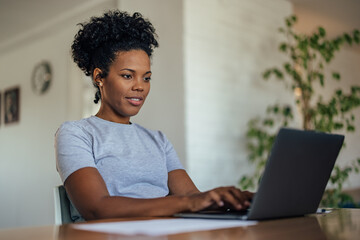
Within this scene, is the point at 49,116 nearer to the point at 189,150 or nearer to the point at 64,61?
the point at 64,61

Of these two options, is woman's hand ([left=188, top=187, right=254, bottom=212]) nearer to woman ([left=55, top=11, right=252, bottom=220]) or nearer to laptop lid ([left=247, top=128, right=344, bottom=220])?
laptop lid ([left=247, top=128, right=344, bottom=220])

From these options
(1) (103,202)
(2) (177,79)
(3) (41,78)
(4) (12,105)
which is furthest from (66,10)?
(1) (103,202)

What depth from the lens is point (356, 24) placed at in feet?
19.7

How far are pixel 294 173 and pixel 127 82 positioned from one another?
731mm

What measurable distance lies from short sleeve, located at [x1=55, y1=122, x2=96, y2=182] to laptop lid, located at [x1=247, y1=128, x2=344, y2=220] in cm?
54

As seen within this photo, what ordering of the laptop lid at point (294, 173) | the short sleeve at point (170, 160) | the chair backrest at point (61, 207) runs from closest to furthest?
the laptop lid at point (294, 173), the chair backrest at point (61, 207), the short sleeve at point (170, 160)

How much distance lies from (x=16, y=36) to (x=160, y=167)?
5202 millimetres

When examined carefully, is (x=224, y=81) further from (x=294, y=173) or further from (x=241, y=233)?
(x=241, y=233)

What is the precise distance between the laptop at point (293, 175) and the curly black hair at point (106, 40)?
0.71 meters

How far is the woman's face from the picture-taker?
1.53 metres

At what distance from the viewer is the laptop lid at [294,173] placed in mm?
899

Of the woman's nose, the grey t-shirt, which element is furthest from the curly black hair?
the grey t-shirt

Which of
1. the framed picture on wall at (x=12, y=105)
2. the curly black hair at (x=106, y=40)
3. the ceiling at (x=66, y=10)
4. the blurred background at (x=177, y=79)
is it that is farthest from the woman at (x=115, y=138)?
the framed picture on wall at (x=12, y=105)

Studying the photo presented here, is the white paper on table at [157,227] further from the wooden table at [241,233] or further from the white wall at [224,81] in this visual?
the white wall at [224,81]
